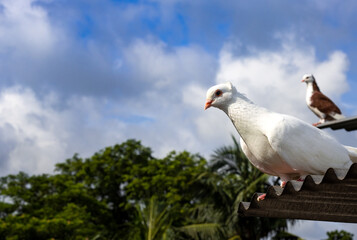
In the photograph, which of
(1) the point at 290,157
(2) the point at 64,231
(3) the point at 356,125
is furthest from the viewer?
(2) the point at 64,231

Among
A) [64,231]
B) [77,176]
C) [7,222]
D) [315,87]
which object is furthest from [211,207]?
[77,176]

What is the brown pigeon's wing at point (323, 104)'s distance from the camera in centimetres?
750

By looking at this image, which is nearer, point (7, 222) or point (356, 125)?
point (356, 125)

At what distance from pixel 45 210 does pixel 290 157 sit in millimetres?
20868

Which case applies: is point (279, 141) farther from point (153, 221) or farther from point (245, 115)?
point (153, 221)

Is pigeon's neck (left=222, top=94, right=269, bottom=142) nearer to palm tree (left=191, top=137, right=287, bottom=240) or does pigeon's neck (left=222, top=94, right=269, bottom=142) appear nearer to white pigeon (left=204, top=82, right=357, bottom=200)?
white pigeon (left=204, top=82, right=357, bottom=200)

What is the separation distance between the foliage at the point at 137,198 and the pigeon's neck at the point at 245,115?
41.8 ft

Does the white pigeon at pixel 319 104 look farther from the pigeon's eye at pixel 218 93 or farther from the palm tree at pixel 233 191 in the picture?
the palm tree at pixel 233 191

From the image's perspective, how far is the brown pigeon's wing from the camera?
750 centimetres

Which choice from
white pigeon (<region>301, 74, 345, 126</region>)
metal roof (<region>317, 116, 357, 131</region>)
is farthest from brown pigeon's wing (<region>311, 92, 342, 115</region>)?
metal roof (<region>317, 116, 357, 131</region>)

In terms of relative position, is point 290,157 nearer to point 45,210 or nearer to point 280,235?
point 280,235

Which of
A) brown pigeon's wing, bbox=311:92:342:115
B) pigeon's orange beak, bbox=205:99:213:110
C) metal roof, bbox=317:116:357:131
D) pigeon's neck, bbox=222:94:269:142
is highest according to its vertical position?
brown pigeon's wing, bbox=311:92:342:115

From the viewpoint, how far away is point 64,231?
716 inches

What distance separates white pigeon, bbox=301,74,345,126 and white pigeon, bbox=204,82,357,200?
457 centimetres
